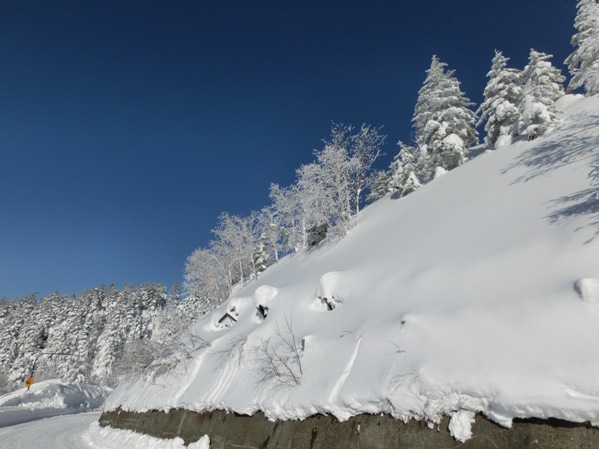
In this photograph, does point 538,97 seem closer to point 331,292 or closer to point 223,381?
point 331,292

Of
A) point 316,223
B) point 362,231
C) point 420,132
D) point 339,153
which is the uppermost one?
point 420,132

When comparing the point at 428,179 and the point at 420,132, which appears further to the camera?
the point at 420,132

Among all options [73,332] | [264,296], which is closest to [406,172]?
[264,296]

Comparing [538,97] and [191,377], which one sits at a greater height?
[538,97]

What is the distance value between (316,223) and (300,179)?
15.5 ft

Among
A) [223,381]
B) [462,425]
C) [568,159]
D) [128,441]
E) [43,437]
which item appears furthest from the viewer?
[43,437]

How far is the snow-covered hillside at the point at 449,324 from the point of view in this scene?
5.70 meters

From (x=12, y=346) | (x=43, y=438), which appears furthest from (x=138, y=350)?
(x=12, y=346)

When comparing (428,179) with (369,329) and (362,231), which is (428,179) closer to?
(362,231)

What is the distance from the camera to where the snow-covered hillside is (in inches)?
224

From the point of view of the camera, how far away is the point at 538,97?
23797mm

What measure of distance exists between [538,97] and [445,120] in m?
7.06

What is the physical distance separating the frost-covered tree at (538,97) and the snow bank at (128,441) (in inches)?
971

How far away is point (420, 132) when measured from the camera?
3453cm
